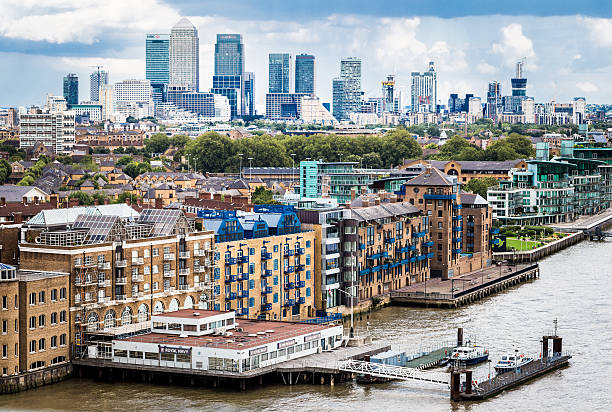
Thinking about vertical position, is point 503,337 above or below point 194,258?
below

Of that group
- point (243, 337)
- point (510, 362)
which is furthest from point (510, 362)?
point (243, 337)

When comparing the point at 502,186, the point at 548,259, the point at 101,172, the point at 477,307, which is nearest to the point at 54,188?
the point at 101,172

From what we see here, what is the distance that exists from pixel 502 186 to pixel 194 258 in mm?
76964

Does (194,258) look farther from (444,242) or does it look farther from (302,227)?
(444,242)

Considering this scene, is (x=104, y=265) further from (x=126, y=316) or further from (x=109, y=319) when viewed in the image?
(x=126, y=316)

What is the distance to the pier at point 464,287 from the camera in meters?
83.5

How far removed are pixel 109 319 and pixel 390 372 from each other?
14603mm

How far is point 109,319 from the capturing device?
61.2 meters

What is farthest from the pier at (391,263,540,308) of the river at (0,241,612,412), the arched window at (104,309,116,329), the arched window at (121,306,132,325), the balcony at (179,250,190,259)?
the arched window at (104,309,116,329)

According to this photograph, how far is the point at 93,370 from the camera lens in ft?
194

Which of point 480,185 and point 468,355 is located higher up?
point 480,185

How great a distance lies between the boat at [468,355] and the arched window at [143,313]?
1605 cm

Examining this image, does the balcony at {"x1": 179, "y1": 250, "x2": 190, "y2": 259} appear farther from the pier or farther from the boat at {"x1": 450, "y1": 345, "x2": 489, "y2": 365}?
the pier

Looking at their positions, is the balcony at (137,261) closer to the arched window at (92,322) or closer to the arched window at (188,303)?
the arched window at (92,322)
